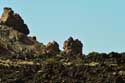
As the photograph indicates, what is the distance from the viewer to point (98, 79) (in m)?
130

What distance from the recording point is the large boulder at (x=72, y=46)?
617 feet

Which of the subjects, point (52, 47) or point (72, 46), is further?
point (52, 47)

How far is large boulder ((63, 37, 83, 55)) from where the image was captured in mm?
188125

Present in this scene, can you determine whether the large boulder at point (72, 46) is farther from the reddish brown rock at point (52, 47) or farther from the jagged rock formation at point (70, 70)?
the jagged rock formation at point (70, 70)

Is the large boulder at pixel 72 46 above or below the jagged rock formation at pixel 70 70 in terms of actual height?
above

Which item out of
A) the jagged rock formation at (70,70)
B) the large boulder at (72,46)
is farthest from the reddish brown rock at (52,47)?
the jagged rock formation at (70,70)

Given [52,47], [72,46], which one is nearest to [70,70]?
[72,46]

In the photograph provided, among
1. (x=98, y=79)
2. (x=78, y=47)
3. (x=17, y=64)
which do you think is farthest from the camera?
(x=78, y=47)

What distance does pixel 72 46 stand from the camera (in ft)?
619

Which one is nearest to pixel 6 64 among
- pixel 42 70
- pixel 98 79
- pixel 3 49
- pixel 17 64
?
pixel 17 64

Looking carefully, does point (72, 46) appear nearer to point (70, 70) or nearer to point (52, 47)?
point (52, 47)

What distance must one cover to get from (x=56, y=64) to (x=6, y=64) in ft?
41.5

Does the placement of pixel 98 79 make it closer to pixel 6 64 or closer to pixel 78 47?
pixel 6 64

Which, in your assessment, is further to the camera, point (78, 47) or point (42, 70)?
point (78, 47)
